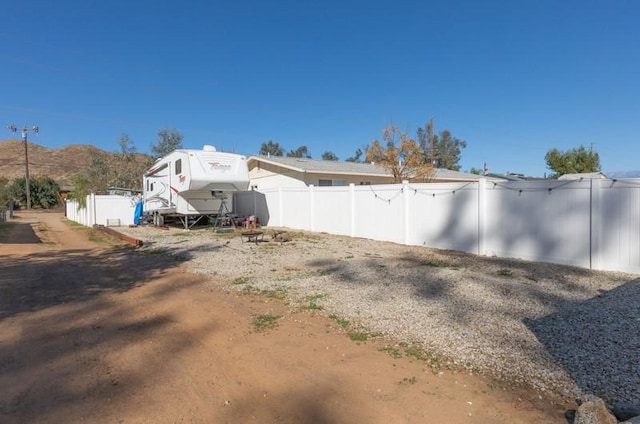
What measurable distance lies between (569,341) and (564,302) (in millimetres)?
1675

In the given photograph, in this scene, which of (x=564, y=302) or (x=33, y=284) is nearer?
(x=564, y=302)

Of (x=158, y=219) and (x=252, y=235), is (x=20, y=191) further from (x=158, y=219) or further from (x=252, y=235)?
(x=252, y=235)

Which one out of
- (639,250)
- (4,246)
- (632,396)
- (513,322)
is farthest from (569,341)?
(4,246)

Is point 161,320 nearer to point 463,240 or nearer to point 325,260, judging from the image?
point 325,260

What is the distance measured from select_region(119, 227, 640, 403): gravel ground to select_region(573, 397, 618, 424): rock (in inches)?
21.8

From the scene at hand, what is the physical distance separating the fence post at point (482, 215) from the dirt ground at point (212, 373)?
6157 mm

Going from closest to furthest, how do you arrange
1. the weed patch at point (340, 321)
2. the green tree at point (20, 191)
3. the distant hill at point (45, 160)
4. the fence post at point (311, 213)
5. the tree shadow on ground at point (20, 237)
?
the weed patch at point (340, 321), the tree shadow on ground at point (20, 237), the fence post at point (311, 213), the green tree at point (20, 191), the distant hill at point (45, 160)

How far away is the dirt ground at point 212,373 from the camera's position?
9.78 feet

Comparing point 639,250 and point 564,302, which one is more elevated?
point 639,250

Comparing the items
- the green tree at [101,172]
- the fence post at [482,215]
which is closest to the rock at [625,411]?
the fence post at [482,215]

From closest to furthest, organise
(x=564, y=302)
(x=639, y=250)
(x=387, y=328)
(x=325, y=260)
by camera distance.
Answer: (x=387, y=328) → (x=564, y=302) → (x=639, y=250) → (x=325, y=260)

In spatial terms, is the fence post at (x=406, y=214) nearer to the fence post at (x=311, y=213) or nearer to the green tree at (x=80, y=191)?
the fence post at (x=311, y=213)

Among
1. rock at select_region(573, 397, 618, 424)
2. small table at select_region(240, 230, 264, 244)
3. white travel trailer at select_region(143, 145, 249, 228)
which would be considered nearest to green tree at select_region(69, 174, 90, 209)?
white travel trailer at select_region(143, 145, 249, 228)

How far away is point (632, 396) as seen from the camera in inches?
122
